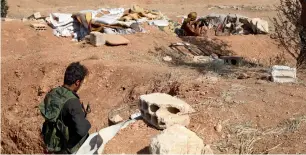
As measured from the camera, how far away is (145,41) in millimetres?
8914

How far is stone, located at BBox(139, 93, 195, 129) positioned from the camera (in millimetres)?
3979

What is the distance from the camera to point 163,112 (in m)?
4.04

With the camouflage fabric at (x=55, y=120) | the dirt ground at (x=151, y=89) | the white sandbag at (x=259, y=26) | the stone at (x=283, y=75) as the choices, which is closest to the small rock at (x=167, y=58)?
the dirt ground at (x=151, y=89)

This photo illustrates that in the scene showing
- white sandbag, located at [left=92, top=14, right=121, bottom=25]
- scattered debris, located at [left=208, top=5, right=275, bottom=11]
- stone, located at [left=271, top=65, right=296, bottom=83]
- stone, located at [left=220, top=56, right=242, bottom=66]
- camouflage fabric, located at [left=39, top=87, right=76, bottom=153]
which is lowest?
scattered debris, located at [left=208, top=5, right=275, bottom=11]

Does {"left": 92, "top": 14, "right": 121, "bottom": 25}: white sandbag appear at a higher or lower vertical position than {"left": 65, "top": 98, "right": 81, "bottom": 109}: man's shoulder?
lower

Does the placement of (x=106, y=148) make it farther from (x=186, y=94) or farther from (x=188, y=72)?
(x=188, y=72)

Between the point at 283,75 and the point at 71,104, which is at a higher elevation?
the point at 71,104

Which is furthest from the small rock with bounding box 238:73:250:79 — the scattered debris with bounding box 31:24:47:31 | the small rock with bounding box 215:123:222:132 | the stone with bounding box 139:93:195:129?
the scattered debris with bounding box 31:24:47:31

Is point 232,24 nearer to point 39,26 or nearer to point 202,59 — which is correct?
point 202,59

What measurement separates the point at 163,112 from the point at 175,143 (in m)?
0.75

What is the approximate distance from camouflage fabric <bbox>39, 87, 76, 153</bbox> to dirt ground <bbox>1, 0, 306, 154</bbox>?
1.37ft

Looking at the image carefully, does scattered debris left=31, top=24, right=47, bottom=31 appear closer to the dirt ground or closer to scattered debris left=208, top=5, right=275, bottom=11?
the dirt ground

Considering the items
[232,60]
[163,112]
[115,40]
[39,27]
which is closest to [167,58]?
[115,40]

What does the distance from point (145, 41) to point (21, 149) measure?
11.6ft
